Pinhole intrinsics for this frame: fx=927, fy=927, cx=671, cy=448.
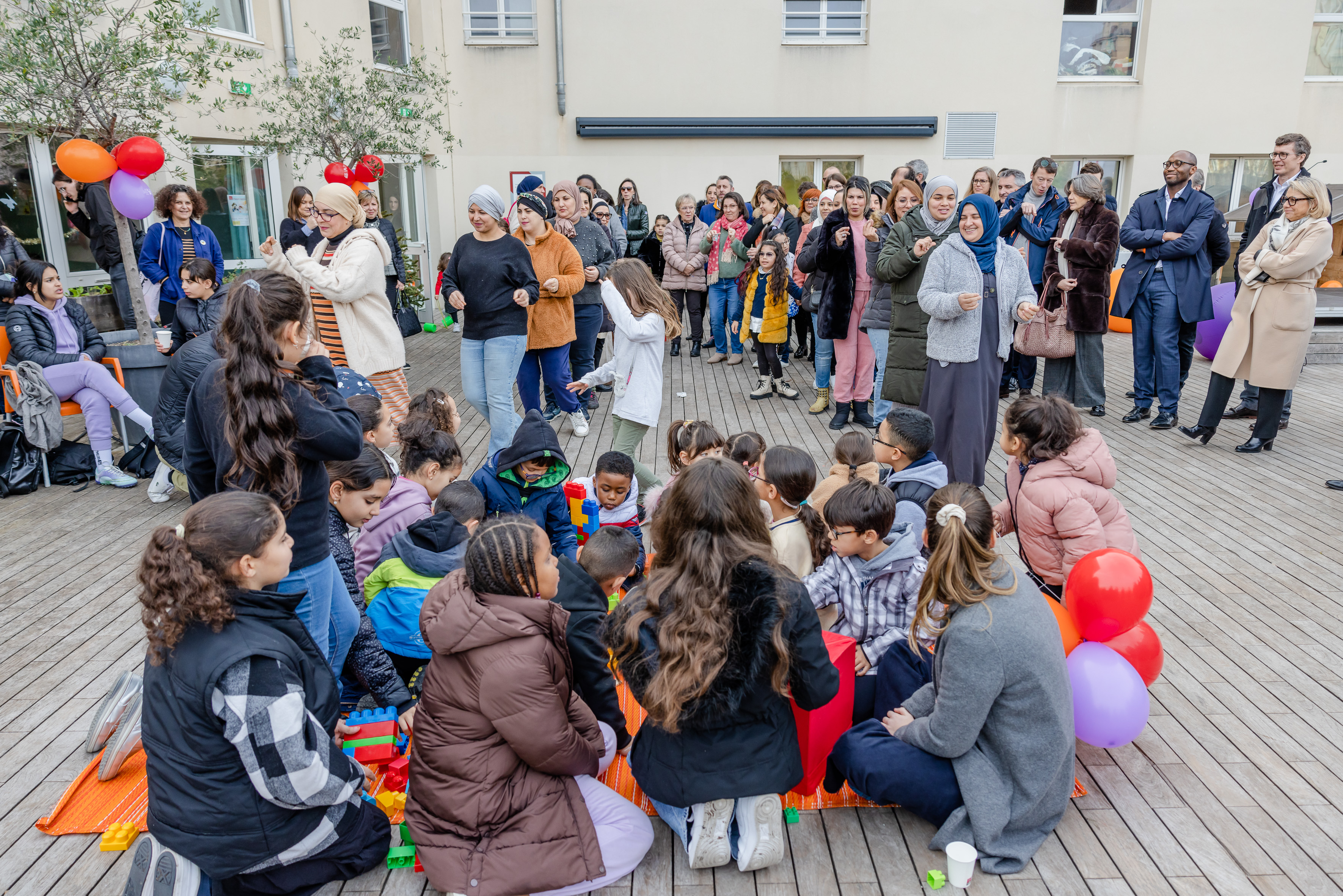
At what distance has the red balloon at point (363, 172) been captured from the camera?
9.95 m

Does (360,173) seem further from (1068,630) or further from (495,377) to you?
(1068,630)

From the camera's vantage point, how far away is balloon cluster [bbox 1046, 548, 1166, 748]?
A: 306 cm

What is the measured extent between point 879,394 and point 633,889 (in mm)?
5246

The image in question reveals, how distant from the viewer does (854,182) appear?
7.16 metres

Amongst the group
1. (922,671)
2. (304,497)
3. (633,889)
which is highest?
(304,497)

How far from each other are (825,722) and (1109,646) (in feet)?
3.60

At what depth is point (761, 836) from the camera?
2717 mm

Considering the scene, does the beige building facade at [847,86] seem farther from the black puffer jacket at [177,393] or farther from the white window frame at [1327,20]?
the black puffer jacket at [177,393]

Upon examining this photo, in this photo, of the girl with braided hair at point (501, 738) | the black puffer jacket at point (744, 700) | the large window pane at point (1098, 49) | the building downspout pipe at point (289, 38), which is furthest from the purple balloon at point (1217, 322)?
the building downspout pipe at point (289, 38)

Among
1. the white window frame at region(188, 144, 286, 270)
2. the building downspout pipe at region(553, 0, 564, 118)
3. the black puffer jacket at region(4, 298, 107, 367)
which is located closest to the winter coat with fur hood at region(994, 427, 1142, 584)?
the black puffer jacket at region(4, 298, 107, 367)

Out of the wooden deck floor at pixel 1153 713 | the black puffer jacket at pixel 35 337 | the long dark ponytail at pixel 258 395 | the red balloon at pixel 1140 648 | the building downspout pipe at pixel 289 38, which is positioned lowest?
the wooden deck floor at pixel 1153 713

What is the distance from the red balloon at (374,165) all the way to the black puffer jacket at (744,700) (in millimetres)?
8624

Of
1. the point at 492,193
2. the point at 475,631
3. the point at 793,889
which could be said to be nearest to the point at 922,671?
the point at 793,889

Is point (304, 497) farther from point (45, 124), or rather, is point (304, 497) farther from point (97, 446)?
point (45, 124)
